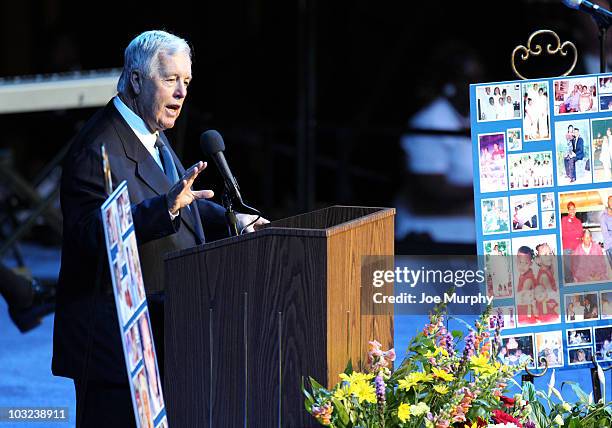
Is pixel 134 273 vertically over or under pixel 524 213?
under

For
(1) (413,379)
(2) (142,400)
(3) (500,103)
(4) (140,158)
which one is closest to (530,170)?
(3) (500,103)

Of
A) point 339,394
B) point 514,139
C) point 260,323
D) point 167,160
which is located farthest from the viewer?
point 514,139

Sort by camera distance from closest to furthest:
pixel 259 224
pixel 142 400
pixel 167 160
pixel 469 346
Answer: pixel 142 400, pixel 469 346, pixel 167 160, pixel 259 224

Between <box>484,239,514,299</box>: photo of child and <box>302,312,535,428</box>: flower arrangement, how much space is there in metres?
0.39

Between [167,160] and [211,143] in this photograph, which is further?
[167,160]

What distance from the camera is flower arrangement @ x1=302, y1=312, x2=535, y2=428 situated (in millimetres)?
3330

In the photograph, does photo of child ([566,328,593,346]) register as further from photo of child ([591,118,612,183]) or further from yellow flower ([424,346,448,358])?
yellow flower ([424,346,448,358])

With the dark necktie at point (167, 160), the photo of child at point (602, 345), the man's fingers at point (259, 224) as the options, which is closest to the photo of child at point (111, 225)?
the dark necktie at point (167, 160)

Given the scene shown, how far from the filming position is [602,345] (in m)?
4.40

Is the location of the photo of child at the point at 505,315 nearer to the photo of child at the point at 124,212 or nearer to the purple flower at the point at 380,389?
the purple flower at the point at 380,389

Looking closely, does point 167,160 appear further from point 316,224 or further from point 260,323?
point 260,323

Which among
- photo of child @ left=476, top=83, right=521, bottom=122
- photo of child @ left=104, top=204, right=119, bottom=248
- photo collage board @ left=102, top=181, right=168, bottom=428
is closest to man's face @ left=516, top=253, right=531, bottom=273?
photo of child @ left=476, top=83, right=521, bottom=122

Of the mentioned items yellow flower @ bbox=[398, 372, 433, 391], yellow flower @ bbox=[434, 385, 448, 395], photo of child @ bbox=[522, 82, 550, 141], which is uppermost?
photo of child @ bbox=[522, 82, 550, 141]

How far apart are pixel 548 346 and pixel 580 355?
0.14 m
